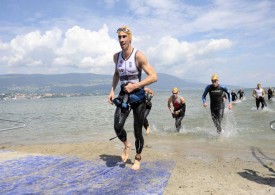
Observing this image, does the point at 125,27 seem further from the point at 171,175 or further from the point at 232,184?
the point at 232,184

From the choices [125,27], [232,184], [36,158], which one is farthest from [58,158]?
A: [232,184]

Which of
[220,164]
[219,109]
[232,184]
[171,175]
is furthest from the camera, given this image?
[219,109]

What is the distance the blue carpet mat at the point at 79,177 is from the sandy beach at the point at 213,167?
270mm

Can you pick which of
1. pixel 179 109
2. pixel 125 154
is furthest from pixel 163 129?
pixel 125 154

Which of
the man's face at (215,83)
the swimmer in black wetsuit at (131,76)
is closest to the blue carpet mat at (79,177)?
the swimmer in black wetsuit at (131,76)

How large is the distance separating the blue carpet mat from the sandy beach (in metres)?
0.27

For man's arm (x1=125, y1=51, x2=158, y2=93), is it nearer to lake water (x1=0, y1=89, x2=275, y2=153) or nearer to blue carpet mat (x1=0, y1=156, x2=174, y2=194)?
blue carpet mat (x1=0, y1=156, x2=174, y2=194)

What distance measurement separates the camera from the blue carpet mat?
14.0ft

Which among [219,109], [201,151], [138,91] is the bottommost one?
[201,151]

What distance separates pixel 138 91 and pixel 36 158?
283 centimetres

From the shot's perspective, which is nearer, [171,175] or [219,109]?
[171,175]

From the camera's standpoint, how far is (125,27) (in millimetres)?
5117

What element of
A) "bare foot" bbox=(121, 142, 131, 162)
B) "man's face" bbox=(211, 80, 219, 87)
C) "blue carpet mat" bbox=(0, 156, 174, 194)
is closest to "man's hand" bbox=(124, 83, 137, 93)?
"bare foot" bbox=(121, 142, 131, 162)

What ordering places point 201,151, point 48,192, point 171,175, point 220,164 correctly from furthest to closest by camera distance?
point 201,151, point 220,164, point 171,175, point 48,192
